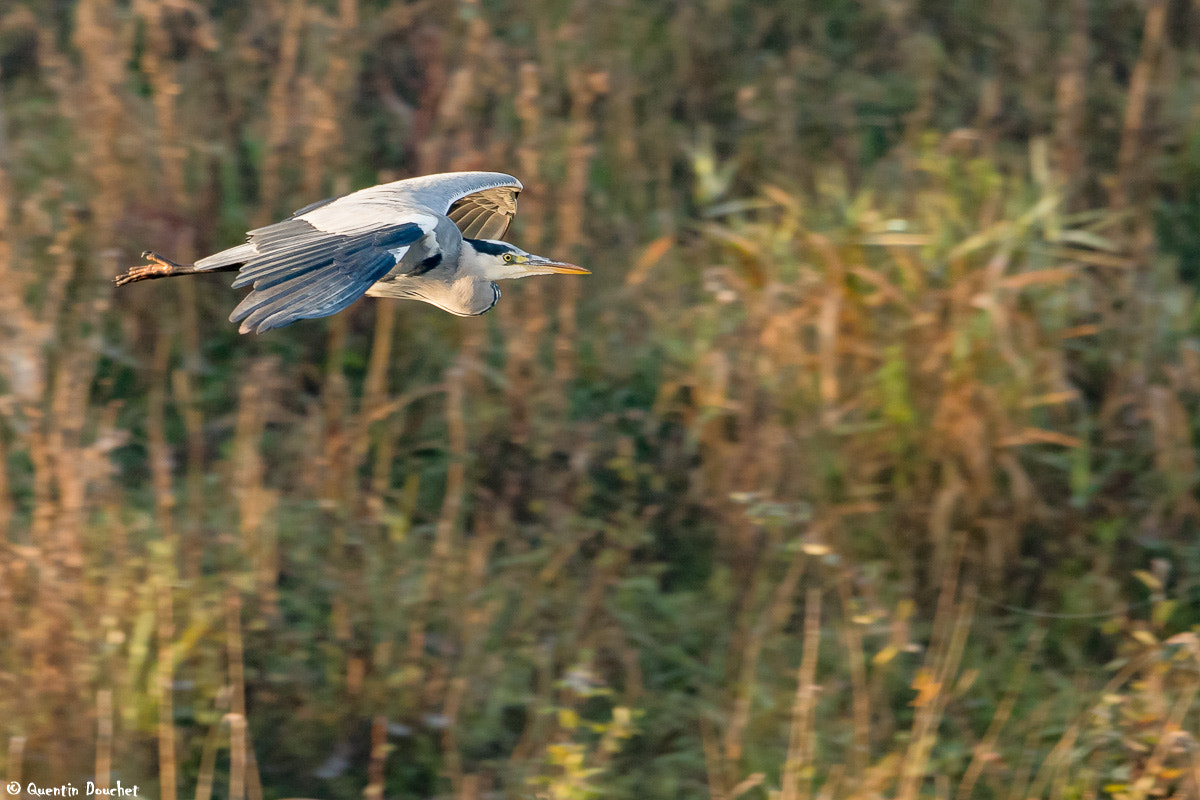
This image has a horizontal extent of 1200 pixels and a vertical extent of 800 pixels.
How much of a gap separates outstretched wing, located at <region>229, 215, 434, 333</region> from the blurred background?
2.83 feet

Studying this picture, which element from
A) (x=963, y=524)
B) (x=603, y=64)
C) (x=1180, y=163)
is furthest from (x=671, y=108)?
(x=963, y=524)

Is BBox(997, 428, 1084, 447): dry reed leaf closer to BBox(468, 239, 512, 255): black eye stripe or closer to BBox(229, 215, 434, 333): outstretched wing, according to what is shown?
BBox(468, 239, 512, 255): black eye stripe

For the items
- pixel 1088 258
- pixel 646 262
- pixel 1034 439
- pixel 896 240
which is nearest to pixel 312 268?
pixel 646 262

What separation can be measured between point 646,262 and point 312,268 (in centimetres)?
200

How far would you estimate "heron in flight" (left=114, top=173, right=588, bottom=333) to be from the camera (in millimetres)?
2314

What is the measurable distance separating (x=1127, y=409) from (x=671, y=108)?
7.31 ft

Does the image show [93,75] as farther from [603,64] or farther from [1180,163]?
[1180,163]

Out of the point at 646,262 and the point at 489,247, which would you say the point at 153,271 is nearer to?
the point at 489,247

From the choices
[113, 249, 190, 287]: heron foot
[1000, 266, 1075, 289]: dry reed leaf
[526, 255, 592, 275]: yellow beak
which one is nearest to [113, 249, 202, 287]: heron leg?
[113, 249, 190, 287]: heron foot

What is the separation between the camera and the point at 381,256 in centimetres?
247

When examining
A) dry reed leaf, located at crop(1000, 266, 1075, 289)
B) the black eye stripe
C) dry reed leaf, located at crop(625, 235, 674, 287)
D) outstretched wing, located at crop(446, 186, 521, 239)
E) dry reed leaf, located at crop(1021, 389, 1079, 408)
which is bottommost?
dry reed leaf, located at crop(1021, 389, 1079, 408)

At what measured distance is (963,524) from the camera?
390 centimetres

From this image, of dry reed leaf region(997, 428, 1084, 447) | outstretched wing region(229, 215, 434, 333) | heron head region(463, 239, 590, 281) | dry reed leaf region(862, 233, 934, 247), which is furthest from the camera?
dry reed leaf region(862, 233, 934, 247)

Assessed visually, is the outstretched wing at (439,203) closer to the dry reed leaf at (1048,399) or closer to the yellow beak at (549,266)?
the yellow beak at (549,266)
